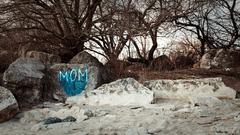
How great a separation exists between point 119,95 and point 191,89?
1.64 meters

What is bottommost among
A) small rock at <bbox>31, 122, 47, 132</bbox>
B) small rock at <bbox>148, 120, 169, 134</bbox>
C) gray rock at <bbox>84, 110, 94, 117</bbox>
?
small rock at <bbox>31, 122, 47, 132</bbox>

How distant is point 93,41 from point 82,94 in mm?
3760

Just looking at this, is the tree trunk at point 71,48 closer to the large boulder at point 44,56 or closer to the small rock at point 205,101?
the large boulder at point 44,56

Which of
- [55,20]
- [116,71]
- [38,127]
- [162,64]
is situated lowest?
[38,127]

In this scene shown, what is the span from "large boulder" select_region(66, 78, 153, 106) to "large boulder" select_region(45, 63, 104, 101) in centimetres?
32

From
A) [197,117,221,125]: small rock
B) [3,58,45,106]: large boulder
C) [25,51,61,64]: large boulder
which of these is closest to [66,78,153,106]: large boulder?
[3,58,45,106]: large boulder

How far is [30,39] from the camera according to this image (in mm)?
11656

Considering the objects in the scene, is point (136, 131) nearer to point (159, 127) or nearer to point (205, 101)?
point (159, 127)

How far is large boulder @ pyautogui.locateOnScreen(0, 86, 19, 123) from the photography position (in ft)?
23.0

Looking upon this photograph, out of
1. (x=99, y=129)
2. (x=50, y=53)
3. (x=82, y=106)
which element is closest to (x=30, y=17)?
(x=50, y=53)

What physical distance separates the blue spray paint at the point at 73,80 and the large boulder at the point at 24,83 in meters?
0.57

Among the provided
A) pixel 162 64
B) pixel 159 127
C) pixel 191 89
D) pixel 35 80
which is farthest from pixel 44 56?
pixel 159 127

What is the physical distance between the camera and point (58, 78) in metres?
9.23

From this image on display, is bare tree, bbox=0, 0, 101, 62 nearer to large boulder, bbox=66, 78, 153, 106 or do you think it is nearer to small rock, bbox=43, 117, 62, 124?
large boulder, bbox=66, 78, 153, 106
